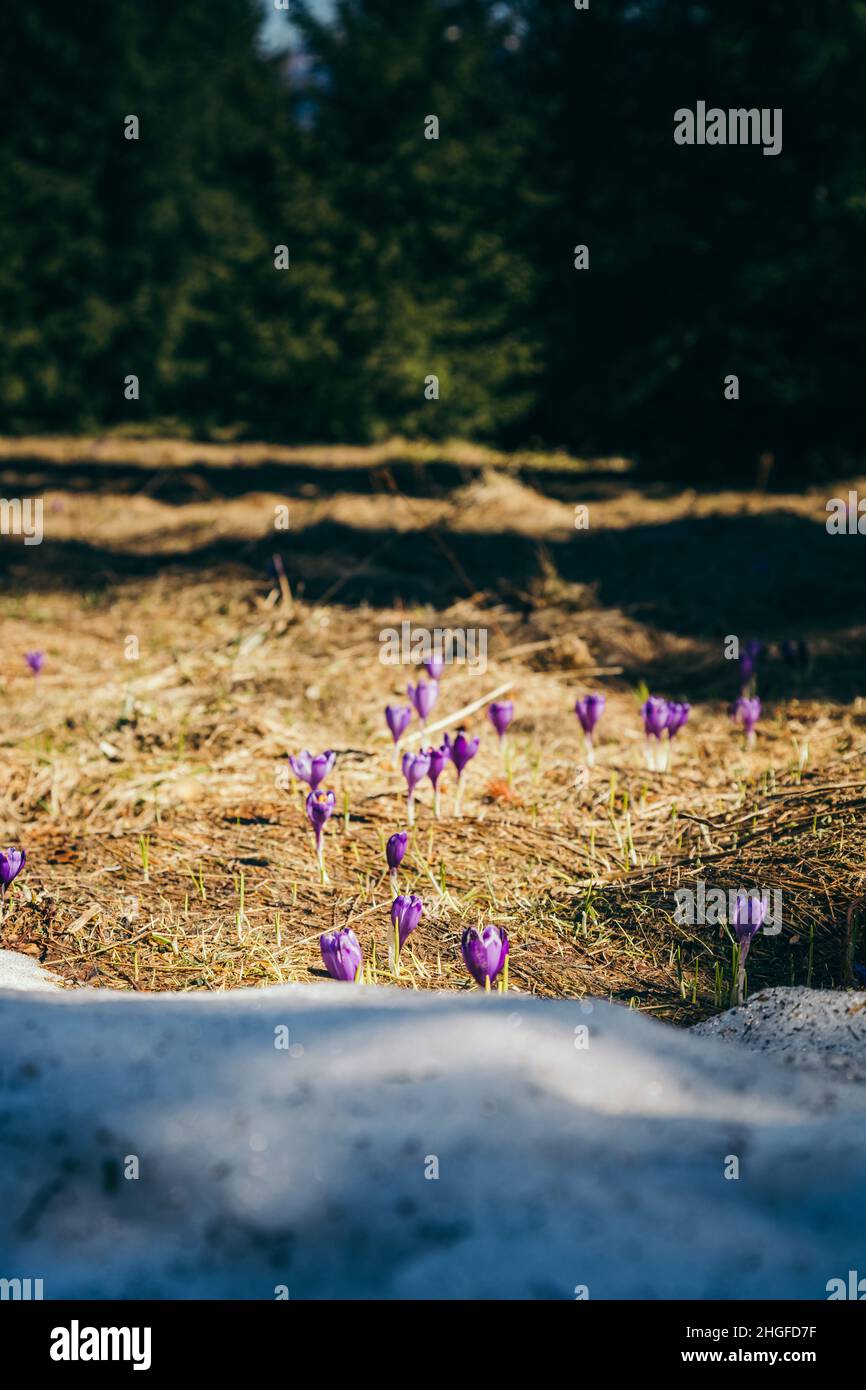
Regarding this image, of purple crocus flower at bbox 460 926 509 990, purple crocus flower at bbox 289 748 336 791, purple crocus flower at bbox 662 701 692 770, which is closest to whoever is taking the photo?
purple crocus flower at bbox 460 926 509 990

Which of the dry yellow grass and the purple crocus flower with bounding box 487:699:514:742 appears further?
the purple crocus flower with bounding box 487:699:514:742

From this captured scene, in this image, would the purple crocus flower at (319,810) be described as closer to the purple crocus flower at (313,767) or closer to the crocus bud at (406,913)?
the purple crocus flower at (313,767)

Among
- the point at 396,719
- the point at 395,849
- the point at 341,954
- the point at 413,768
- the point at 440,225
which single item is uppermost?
the point at 440,225

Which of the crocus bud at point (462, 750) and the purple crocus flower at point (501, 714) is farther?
the purple crocus flower at point (501, 714)

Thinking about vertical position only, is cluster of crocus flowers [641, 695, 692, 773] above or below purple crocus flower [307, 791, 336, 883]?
above

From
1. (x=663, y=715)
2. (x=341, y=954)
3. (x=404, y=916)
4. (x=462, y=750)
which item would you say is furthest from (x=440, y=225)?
(x=341, y=954)

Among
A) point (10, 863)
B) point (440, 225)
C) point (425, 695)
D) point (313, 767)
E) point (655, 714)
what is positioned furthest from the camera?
point (440, 225)

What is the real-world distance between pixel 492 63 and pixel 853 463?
8.41 m

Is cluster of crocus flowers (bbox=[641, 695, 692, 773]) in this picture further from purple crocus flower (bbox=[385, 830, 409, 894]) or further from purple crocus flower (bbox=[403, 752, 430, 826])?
purple crocus flower (bbox=[385, 830, 409, 894])

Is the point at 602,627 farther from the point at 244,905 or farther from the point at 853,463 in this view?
the point at 853,463

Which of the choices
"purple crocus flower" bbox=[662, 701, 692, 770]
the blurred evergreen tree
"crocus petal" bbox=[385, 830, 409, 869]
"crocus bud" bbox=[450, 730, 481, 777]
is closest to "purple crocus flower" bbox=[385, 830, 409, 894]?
"crocus petal" bbox=[385, 830, 409, 869]

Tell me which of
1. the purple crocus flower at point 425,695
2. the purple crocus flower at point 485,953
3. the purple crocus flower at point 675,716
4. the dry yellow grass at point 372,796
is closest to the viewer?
the purple crocus flower at point 485,953

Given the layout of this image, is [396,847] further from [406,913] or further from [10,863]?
[10,863]

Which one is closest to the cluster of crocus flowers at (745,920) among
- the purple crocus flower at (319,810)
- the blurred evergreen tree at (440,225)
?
the purple crocus flower at (319,810)
